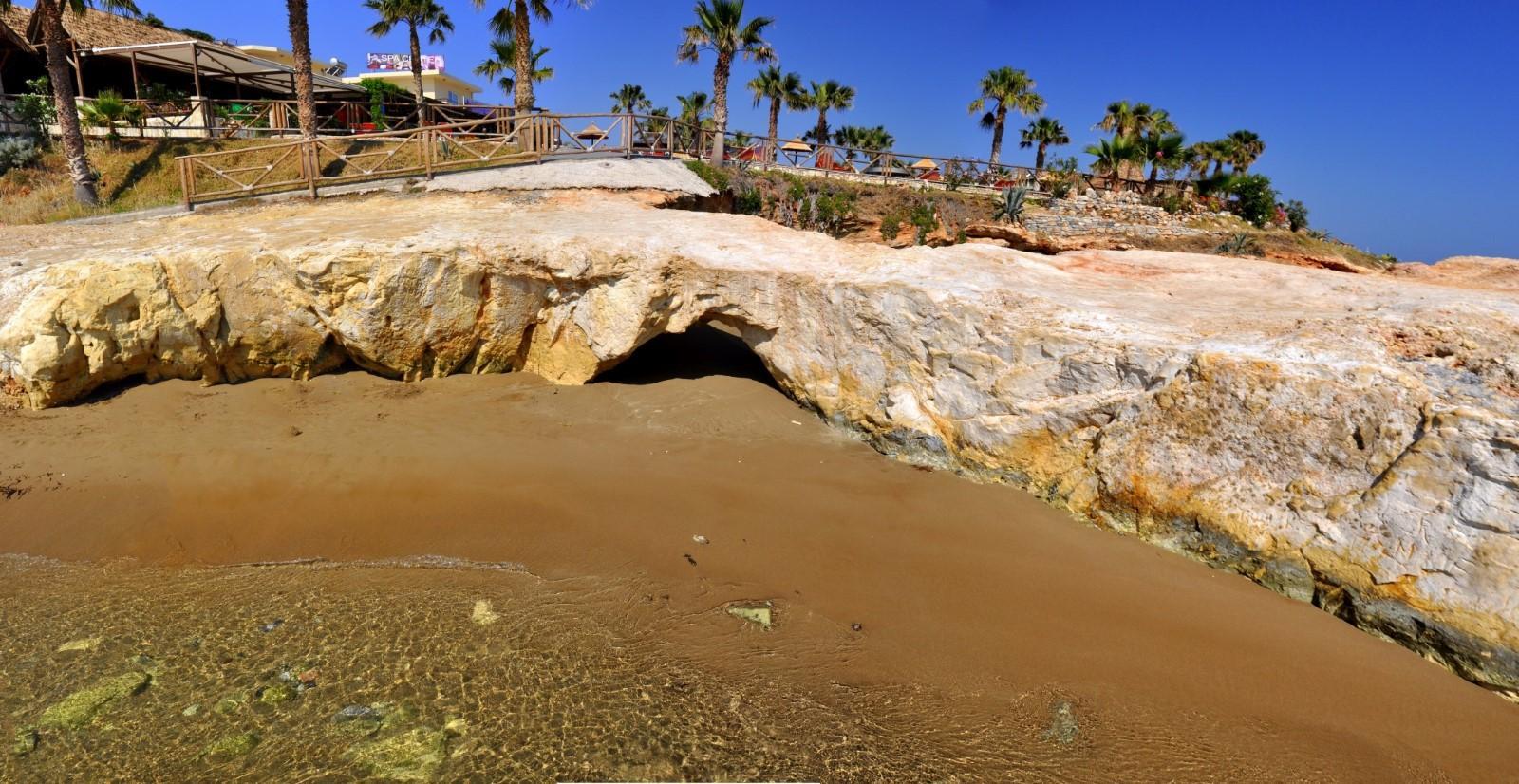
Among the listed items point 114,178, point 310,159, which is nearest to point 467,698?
point 310,159

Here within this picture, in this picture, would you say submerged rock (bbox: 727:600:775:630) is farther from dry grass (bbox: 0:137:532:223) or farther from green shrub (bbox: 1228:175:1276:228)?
green shrub (bbox: 1228:175:1276:228)

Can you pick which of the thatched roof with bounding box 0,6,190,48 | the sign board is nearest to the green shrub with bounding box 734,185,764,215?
the thatched roof with bounding box 0,6,190,48

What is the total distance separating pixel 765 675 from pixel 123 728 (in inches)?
146

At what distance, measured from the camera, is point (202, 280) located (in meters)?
8.54

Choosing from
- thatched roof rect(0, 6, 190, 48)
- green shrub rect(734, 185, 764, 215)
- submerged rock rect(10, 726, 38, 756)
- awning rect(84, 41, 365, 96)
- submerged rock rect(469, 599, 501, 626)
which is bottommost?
submerged rock rect(10, 726, 38, 756)

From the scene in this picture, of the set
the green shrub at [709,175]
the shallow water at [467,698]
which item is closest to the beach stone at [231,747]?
the shallow water at [467,698]

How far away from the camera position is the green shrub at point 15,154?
1903 cm

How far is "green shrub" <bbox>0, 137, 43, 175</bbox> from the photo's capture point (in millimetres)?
19031

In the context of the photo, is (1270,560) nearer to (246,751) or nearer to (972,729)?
(972,729)

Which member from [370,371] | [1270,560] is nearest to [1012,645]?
[1270,560]

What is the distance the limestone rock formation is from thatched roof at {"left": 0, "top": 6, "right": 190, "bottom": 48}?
19.0 meters

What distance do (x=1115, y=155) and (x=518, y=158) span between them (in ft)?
84.7

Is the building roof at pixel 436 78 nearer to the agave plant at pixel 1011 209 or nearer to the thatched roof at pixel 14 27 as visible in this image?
the thatched roof at pixel 14 27

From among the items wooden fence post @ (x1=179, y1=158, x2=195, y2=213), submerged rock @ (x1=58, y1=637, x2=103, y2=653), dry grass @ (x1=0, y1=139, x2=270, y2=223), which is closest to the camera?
submerged rock @ (x1=58, y1=637, x2=103, y2=653)
